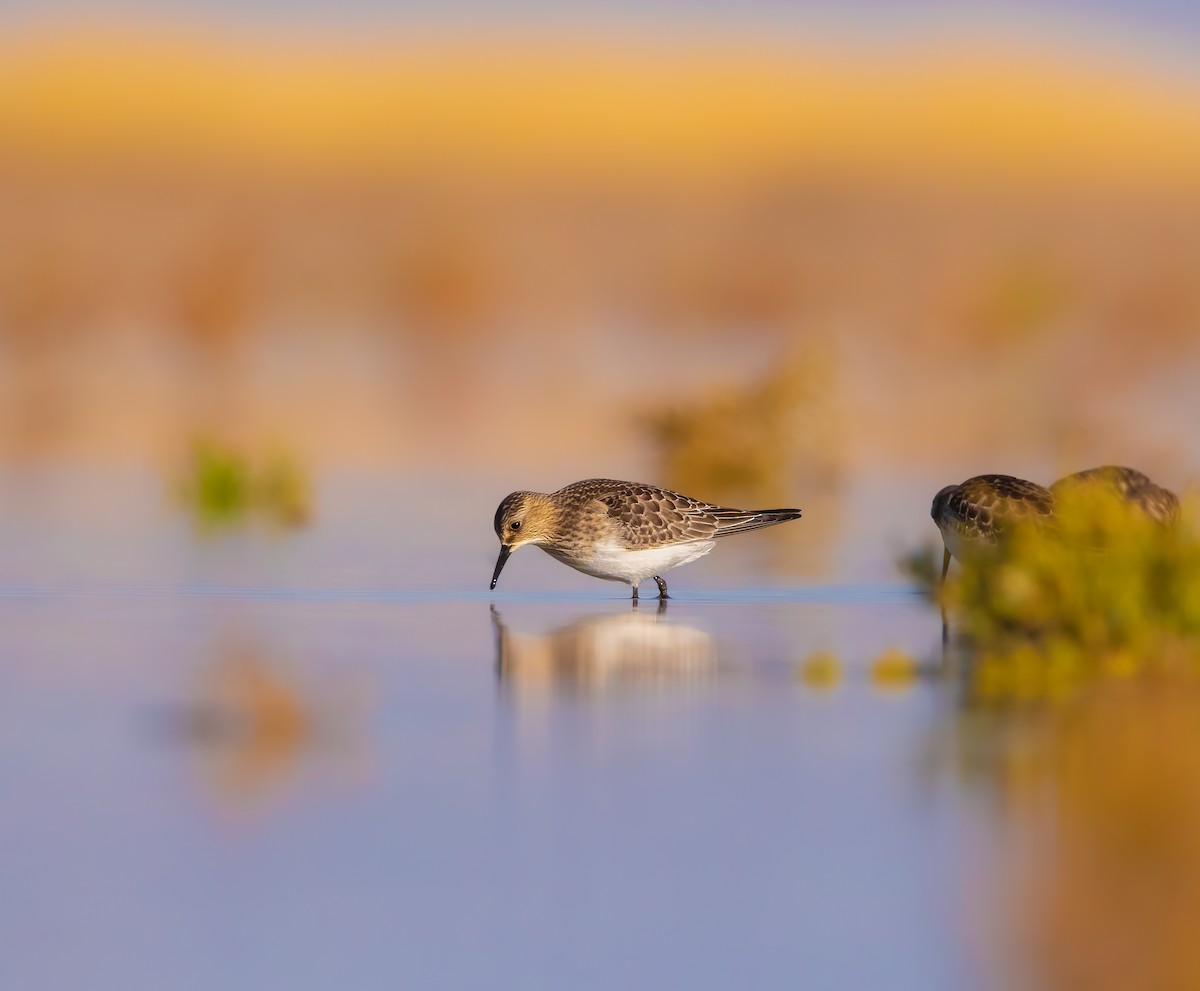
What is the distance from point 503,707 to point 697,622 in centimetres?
337

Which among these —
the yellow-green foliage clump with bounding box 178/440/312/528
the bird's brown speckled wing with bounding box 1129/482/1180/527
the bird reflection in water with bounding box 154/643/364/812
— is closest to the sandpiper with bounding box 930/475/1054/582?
the bird's brown speckled wing with bounding box 1129/482/1180/527

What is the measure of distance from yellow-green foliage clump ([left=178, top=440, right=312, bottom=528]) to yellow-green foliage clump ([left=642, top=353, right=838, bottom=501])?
14.8 ft

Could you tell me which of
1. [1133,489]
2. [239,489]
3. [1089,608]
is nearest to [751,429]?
[239,489]

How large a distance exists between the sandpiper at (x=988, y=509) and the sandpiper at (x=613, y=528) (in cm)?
196

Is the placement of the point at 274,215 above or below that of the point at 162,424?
above

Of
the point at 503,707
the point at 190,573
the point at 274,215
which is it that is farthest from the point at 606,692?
the point at 274,215

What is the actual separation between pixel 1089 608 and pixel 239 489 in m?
12.4

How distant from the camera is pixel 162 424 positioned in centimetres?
3231

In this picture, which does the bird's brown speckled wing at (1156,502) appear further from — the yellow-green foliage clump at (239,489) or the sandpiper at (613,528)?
the yellow-green foliage clump at (239,489)

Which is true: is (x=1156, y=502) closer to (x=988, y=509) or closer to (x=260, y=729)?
(x=988, y=509)

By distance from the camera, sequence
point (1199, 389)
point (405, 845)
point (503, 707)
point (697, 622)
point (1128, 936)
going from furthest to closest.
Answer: point (1199, 389), point (697, 622), point (503, 707), point (405, 845), point (1128, 936)

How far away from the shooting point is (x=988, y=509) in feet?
44.2

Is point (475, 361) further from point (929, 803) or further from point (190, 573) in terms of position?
point (929, 803)

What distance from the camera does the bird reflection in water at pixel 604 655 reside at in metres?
11.6
